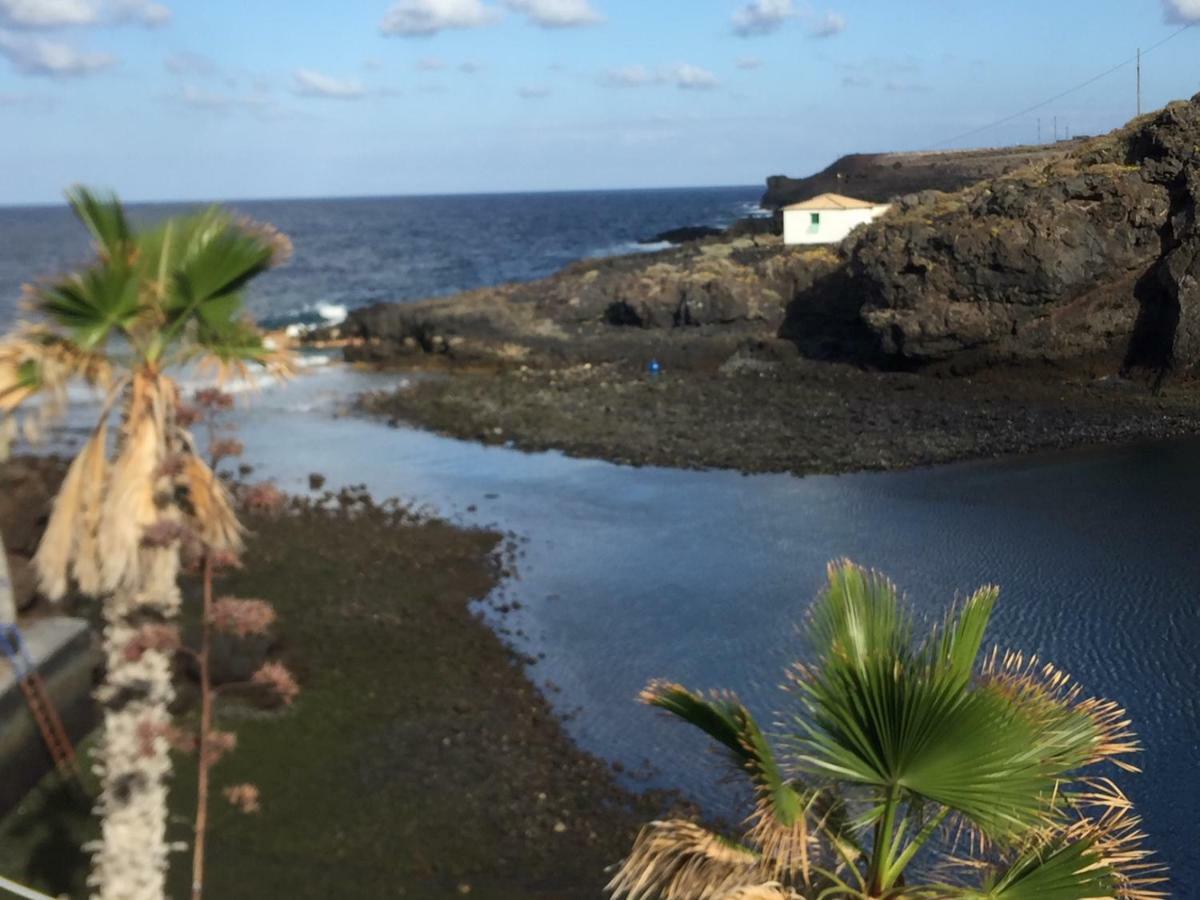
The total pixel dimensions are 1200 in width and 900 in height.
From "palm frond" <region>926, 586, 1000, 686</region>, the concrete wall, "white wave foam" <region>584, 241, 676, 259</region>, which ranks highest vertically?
"white wave foam" <region>584, 241, 676, 259</region>

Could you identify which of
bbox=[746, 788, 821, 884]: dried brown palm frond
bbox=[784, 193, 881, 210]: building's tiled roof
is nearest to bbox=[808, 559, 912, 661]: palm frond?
bbox=[746, 788, 821, 884]: dried brown palm frond

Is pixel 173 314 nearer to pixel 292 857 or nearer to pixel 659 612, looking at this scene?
pixel 292 857

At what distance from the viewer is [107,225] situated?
230 inches

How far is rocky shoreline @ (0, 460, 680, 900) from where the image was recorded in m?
11.0

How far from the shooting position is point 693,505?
2494 centimetres

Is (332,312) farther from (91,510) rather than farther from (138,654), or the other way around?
(138,654)

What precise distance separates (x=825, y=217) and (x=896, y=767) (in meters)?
51.9

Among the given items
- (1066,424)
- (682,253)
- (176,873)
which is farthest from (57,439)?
(682,253)

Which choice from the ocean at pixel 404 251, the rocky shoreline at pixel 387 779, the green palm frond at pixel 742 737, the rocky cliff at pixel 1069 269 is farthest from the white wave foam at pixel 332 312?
the green palm frond at pixel 742 737

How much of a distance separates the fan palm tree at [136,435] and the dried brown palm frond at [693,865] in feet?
7.47

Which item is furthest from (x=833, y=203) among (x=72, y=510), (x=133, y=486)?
(x=133, y=486)

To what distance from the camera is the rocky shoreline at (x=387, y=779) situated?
10969 mm

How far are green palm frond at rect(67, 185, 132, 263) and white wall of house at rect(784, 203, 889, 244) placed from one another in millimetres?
50639

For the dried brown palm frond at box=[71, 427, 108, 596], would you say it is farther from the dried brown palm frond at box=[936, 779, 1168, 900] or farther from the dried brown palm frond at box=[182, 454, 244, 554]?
the dried brown palm frond at box=[936, 779, 1168, 900]
